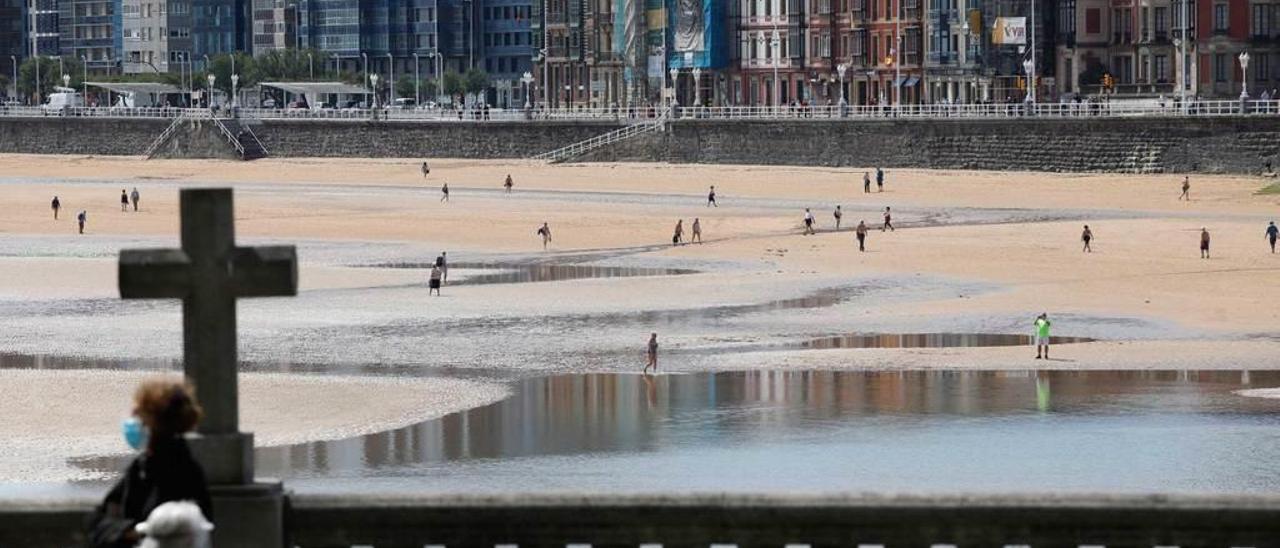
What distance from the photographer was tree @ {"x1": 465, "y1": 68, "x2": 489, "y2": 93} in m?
183

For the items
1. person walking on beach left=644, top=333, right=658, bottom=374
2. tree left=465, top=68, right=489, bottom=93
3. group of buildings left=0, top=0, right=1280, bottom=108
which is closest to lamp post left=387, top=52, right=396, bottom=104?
group of buildings left=0, top=0, right=1280, bottom=108

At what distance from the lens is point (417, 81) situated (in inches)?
6786

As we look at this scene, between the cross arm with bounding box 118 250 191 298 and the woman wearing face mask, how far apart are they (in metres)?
0.95

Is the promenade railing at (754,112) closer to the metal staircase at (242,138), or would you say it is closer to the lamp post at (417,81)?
the metal staircase at (242,138)

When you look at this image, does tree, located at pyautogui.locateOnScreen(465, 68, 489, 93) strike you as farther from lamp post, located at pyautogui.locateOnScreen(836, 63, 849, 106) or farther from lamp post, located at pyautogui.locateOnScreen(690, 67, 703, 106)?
lamp post, located at pyautogui.locateOnScreen(836, 63, 849, 106)

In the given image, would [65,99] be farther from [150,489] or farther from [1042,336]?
[150,489]

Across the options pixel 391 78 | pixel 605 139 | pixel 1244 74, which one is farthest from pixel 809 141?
pixel 391 78

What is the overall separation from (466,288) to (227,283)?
50.7 meters

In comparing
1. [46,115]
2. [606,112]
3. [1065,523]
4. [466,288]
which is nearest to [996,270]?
[466,288]

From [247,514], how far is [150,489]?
3.16 ft

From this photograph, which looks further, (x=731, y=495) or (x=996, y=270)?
(x=996, y=270)

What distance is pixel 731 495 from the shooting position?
1132 cm

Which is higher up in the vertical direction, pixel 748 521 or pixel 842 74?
pixel 842 74

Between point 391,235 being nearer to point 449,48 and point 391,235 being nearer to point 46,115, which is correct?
point 46,115
